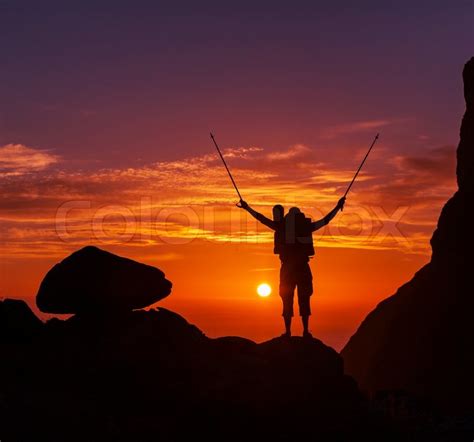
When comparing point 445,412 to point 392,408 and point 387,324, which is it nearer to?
point 387,324

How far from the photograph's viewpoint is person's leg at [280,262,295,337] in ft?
69.2

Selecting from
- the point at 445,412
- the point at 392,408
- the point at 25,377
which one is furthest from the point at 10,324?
the point at 445,412

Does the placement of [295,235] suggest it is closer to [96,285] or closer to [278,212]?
[278,212]

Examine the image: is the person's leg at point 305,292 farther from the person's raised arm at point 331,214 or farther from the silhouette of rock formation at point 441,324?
the silhouette of rock formation at point 441,324

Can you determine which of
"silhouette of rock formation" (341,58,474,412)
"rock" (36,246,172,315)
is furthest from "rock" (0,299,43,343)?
"silhouette of rock formation" (341,58,474,412)

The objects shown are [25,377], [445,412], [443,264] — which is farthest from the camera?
[443,264]

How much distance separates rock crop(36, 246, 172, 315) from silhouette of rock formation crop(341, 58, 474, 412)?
1154 inches

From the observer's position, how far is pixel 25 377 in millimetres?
19797

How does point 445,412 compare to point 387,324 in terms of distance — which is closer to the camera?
point 445,412

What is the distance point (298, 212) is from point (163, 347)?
6.07 m

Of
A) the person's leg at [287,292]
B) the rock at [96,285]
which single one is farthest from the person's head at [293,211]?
the rock at [96,285]

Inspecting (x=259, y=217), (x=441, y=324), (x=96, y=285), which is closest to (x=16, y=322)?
(x=96, y=285)

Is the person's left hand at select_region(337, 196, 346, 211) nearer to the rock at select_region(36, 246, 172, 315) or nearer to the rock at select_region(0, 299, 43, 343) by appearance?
the rock at select_region(36, 246, 172, 315)

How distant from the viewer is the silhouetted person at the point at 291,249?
21.1 m
